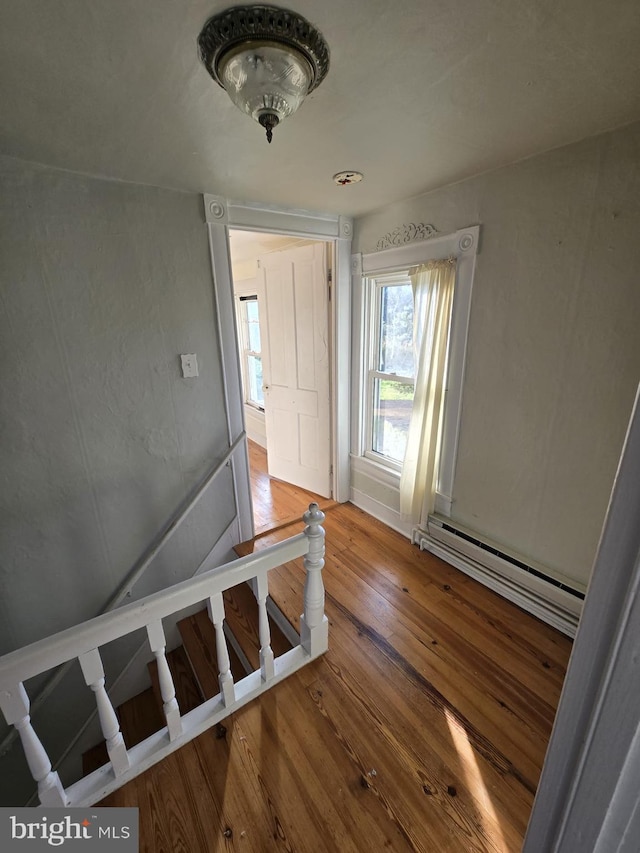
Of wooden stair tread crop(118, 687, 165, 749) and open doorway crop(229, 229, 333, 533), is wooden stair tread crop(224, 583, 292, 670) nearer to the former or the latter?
open doorway crop(229, 229, 333, 533)

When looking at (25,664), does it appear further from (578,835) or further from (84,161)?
(84,161)

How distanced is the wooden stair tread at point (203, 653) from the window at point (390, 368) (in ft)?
5.29

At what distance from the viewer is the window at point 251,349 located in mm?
4195

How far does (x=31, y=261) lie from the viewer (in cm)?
151

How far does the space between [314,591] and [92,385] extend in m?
1.46

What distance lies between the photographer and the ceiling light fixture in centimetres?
77

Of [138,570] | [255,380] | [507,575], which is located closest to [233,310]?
[138,570]

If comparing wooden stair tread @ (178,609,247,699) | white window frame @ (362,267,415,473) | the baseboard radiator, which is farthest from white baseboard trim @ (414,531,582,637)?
wooden stair tread @ (178,609,247,699)

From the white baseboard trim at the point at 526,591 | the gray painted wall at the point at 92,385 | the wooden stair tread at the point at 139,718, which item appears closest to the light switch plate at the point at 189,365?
the gray painted wall at the point at 92,385

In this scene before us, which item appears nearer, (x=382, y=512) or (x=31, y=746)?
(x=31, y=746)

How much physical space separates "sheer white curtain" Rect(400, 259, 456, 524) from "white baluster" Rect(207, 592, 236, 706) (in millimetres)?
1386

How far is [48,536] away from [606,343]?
267 centimetres

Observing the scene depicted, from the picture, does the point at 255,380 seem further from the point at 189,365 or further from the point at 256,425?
the point at 189,365

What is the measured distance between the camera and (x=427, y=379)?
6.73 ft
